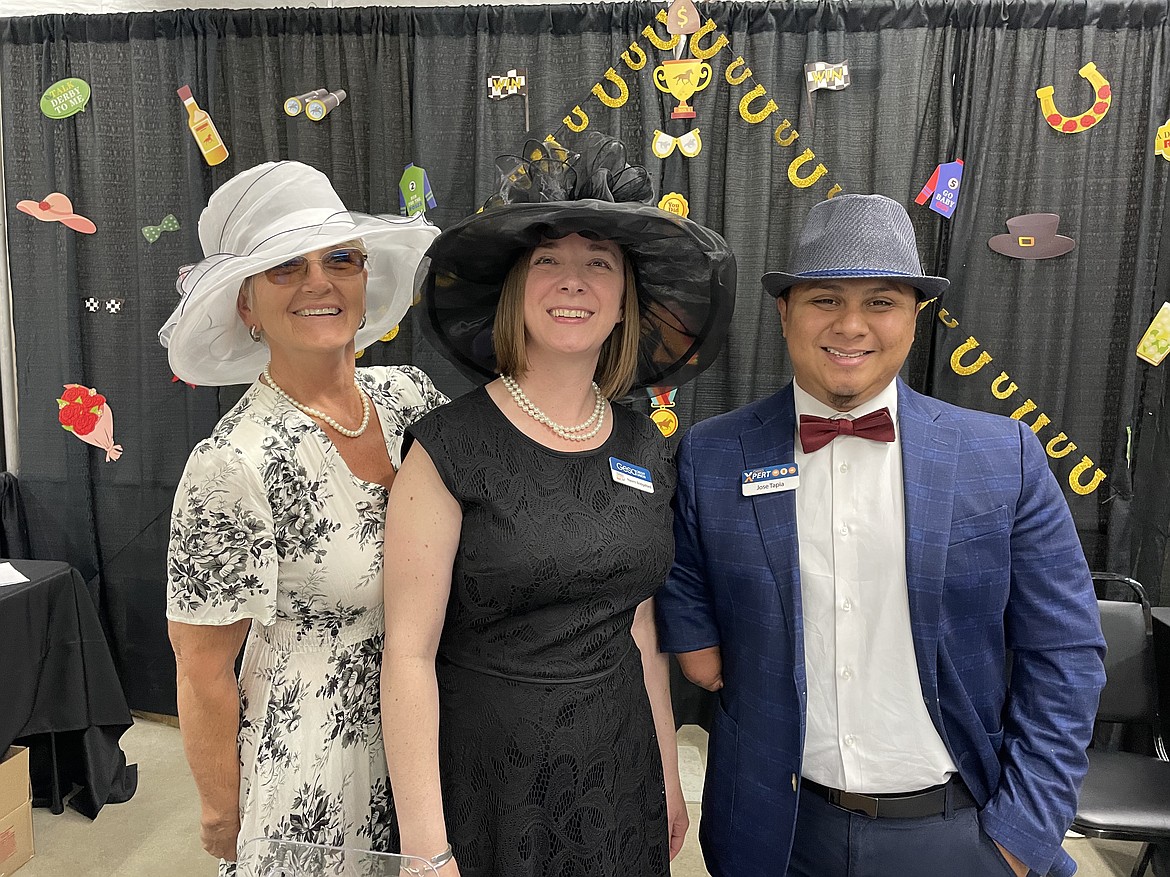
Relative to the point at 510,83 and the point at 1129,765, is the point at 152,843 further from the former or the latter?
the point at 1129,765

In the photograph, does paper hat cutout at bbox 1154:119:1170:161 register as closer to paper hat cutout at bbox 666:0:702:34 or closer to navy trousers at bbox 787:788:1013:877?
paper hat cutout at bbox 666:0:702:34

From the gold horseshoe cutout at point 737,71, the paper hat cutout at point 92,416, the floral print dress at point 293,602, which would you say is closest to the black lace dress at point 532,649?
the floral print dress at point 293,602

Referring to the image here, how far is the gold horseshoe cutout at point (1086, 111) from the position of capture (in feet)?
9.39

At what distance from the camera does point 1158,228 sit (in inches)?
115

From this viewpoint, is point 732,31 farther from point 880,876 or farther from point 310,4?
point 880,876

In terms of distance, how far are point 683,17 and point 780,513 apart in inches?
89.7

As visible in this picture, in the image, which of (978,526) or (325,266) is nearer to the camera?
(978,526)

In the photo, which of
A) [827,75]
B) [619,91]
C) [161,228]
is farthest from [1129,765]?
[161,228]

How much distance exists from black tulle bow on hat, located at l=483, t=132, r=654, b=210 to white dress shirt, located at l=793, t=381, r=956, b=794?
58 centimetres

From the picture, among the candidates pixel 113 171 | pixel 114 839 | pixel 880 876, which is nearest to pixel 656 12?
pixel 113 171

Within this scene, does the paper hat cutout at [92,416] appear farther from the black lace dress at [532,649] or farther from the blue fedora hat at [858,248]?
the blue fedora hat at [858,248]

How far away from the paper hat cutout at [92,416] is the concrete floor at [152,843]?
1347 millimetres

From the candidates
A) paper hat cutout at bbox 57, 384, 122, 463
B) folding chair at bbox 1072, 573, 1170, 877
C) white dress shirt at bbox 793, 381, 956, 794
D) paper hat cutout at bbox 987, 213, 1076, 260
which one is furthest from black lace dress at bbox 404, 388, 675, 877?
paper hat cutout at bbox 57, 384, 122, 463

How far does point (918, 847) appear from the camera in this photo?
134cm
